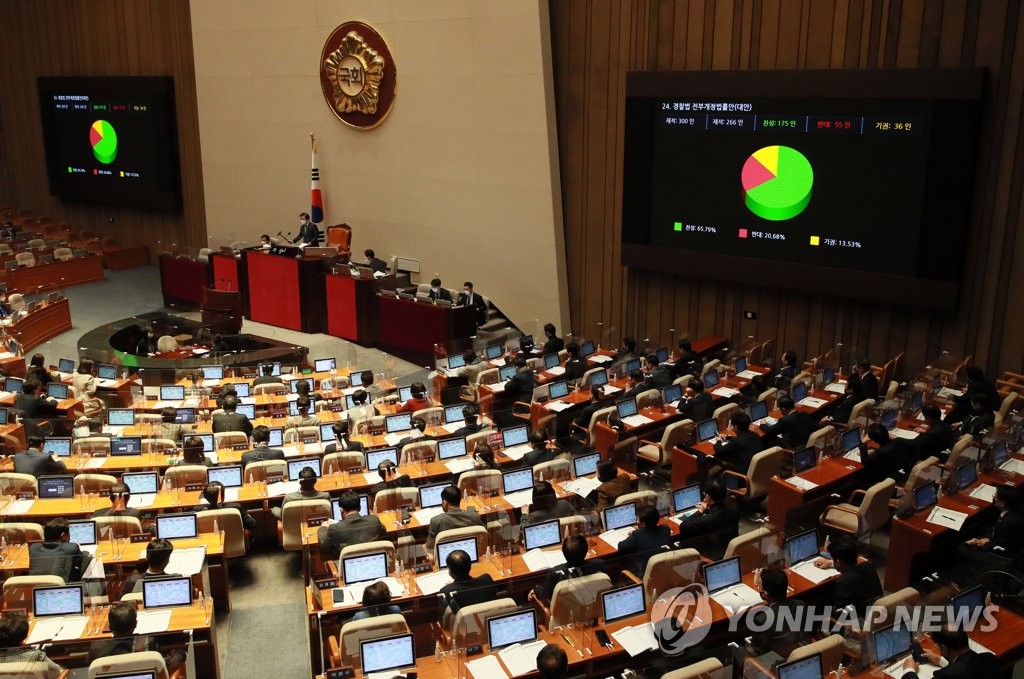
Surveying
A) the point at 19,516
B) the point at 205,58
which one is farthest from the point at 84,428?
the point at 205,58

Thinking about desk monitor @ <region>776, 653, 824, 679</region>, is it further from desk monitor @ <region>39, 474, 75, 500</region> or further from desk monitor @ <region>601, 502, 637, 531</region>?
desk monitor @ <region>39, 474, 75, 500</region>

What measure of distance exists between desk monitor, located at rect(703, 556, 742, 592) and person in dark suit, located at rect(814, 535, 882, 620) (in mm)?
732

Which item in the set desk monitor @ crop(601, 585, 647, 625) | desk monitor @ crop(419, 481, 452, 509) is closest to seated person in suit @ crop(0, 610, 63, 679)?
desk monitor @ crop(419, 481, 452, 509)

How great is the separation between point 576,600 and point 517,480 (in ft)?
8.26

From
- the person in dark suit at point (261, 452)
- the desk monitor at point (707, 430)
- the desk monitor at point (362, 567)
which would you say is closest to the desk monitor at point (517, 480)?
the desk monitor at point (362, 567)

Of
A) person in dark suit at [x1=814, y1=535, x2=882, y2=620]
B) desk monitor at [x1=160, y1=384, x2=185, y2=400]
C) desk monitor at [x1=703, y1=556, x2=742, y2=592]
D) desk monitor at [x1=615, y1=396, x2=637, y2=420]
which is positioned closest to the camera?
person in dark suit at [x1=814, y1=535, x2=882, y2=620]

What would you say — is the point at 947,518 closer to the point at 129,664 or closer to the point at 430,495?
the point at 430,495

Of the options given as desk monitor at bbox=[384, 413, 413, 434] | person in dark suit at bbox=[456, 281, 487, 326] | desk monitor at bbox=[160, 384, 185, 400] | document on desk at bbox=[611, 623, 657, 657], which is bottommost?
desk monitor at bbox=[160, 384, 185, 400]

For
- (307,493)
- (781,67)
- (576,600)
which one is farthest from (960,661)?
(781,67)

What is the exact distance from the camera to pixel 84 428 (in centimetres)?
1102

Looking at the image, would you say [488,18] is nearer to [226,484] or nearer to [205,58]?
[205,58]

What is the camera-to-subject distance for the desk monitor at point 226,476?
31.1ft

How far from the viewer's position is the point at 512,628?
638 cm

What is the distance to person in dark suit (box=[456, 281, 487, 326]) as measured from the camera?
52.0 feet
